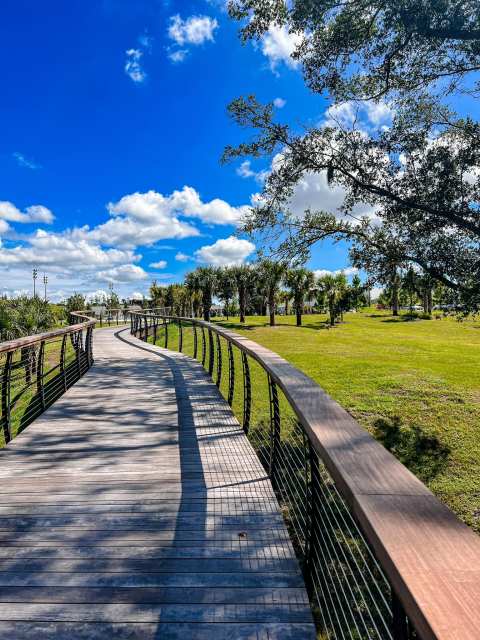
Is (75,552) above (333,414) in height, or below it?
below

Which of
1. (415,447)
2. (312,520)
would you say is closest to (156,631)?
(312,520)

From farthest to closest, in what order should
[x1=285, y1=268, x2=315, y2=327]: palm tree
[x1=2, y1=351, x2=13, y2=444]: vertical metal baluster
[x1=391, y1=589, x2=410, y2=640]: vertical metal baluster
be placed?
[x1=285, y1=268, x2=315, y2=327]: palm tree, [x1=2, y1=351, x2=13, y2=444]: vertical metal baluster, [x1=391, y1=589, x2=410, y2=640]: vertical metal baluster

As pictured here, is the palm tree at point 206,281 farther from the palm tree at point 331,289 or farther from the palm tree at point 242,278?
the palm tree at point 331,289

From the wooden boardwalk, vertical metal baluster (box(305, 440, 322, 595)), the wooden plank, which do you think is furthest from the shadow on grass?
the wooden plank

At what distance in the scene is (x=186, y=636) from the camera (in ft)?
6.22

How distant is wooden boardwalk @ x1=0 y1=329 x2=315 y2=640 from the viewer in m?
2.00

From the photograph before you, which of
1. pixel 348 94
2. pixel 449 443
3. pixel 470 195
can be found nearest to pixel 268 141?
pixel 348 94

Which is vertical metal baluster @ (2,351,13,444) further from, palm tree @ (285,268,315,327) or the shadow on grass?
palm tree @ (285,268,315,327)

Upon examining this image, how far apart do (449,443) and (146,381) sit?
5.45 metres

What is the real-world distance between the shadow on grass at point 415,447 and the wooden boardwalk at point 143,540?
3072 mm

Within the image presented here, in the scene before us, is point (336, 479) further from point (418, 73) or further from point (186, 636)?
point (418, 73)

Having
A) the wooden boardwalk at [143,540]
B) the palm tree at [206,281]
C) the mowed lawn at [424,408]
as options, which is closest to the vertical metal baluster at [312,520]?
the wooden boardwalk at [143,540]

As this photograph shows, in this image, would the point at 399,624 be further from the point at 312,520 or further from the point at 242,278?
the point at 242,278

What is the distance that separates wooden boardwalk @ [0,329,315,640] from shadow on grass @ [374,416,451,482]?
307cm
